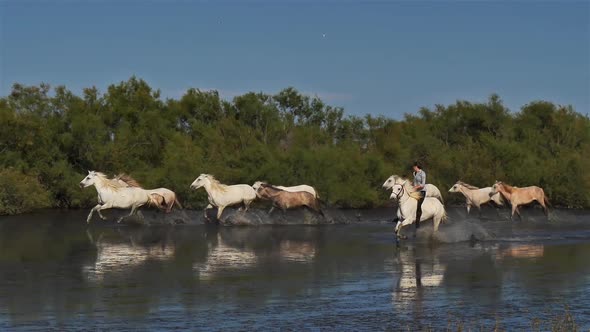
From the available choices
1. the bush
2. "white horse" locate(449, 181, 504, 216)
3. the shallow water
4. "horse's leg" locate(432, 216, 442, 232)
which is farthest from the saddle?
the bush

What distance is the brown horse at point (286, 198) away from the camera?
28.3 metres

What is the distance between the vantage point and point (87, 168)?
1665 inches

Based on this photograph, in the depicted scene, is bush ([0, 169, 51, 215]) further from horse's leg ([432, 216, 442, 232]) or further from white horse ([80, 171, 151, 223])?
horse's leg ([432, 216, 442, 232])

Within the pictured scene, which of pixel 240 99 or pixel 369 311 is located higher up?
pixel 240 99

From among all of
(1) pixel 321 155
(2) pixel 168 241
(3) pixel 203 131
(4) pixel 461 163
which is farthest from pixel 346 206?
(2) pixel 168 241

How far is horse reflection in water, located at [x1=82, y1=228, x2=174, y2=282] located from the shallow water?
3cm

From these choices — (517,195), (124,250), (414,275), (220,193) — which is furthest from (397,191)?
(517,195)

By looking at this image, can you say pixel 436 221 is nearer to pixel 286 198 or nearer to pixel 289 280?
pixel 286 198

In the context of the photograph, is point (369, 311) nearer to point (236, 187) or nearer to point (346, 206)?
point (236, 187)

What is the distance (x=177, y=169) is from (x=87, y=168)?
719cm

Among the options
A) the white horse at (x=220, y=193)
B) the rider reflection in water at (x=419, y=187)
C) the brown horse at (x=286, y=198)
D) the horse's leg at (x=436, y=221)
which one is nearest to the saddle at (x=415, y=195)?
the rider reflection in water at (x=419, y=187)

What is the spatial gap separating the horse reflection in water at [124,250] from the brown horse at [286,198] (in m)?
4.44

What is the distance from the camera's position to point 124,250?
19641mm

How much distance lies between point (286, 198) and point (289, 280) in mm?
13660
